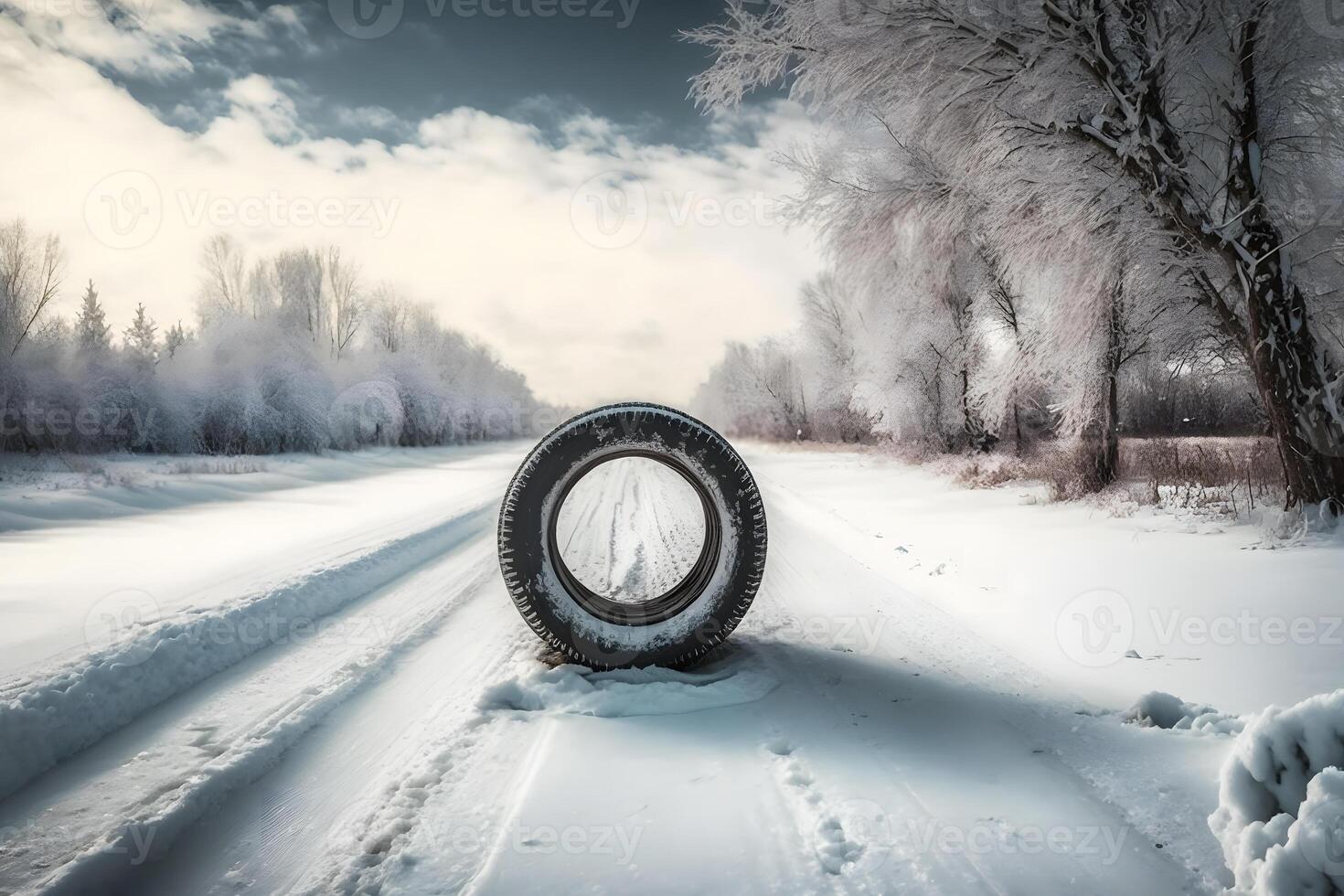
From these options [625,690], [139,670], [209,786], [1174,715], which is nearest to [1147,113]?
[1174,715]

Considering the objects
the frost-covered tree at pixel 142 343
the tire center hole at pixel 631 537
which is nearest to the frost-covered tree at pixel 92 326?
the frost-covered tree at pixel 142 343

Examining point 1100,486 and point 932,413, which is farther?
point 932,413

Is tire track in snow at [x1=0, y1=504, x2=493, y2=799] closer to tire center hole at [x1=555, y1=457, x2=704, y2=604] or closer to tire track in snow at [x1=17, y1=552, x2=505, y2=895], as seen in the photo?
tire track in snow at [x1=17, y1=552, x2=505, y2=895]

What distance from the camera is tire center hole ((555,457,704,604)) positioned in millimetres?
4445

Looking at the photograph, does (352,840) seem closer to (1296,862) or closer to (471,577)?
(1296,862)

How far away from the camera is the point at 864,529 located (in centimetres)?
754

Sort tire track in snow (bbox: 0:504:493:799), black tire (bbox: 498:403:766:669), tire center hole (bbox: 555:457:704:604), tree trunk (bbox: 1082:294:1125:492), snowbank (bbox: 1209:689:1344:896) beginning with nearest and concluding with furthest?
snowbank (bbox: 1209:689:1344:896)
tire track in snow (bbox: 0:504:493:799)
black tire (bbox: 498:403:766:669)
tire center hole (bbox: 555:457:704:604)
tree trunk (bbox: 1082:294:1125:492)

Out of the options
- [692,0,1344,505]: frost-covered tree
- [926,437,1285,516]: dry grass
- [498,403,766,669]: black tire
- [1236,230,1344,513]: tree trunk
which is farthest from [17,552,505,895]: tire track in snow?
[1236,230,1344,513]: tree trunk

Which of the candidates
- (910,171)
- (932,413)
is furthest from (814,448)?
(910,171)

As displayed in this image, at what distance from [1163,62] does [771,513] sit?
21.9ft

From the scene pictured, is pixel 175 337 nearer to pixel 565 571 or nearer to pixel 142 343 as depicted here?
pixel 142 343

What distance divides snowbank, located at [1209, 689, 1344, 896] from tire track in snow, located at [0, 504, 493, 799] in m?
3.79

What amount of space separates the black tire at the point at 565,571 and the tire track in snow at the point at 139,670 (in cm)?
171

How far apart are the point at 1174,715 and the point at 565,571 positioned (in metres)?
2.77
